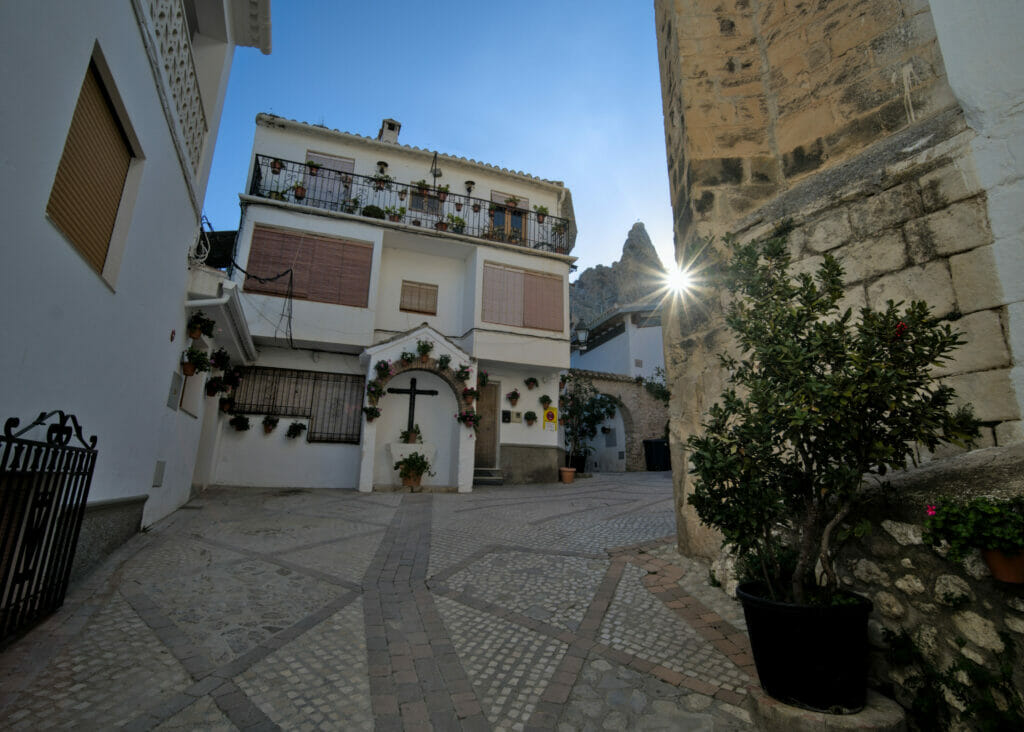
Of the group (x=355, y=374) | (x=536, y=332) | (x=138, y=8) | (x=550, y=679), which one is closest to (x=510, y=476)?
(x=536, y=332)

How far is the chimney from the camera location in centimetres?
1584

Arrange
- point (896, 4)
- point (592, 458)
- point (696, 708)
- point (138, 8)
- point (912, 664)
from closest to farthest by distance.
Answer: point (912, 664)
point (696, 708)
point (896, 4)
point (138, 8)
point (592, 458)

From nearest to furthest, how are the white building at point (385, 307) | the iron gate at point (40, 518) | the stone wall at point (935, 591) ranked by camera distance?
the stone wall at point (935, 591)
the iron gate at point (40, 518)
the white building at point (385, 307)

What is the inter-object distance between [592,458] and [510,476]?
827cm

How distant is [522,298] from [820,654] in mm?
12759

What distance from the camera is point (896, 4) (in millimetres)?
3281

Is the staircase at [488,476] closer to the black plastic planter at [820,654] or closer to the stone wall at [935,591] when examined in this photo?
the stone wall at [935,591]

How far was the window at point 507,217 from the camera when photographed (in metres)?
15.3

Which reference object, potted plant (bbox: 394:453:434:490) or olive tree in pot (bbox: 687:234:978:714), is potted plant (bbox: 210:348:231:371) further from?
olive tree in pot (bbox: 687:234:978:714)

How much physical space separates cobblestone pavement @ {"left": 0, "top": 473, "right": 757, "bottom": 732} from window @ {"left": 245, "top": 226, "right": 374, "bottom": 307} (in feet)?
24.9

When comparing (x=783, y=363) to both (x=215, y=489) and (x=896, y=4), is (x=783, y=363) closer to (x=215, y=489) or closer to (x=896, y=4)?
(x=896, y=4)

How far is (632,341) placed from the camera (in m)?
22.2

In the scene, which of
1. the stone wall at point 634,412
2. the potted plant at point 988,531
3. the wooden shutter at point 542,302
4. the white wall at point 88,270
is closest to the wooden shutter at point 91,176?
the white wall at point 88,270

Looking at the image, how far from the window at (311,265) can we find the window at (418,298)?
137cm
